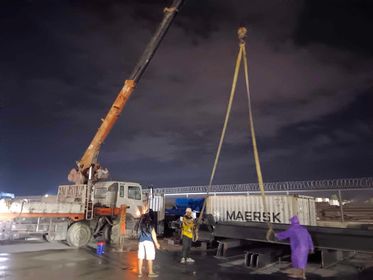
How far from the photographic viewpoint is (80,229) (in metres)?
14.6

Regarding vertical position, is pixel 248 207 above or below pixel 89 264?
above

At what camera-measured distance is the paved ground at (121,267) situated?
9.12m

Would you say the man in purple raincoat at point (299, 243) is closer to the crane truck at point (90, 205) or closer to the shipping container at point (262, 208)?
the crane truck at point (90, 205)

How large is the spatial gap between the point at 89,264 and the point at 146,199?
7351 millimetres

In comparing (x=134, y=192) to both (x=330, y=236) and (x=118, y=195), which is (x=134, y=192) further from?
(x=330, y=236)

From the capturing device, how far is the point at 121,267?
10250 millimetres

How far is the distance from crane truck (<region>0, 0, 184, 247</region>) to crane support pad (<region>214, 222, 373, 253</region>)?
3.68 meters

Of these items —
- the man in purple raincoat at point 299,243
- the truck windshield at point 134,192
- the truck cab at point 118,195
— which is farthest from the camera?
the truck windshield at point 134,192

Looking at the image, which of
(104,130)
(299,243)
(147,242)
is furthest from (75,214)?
(299,243)

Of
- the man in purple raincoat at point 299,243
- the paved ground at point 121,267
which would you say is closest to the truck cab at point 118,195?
the paved ground at point 121,267

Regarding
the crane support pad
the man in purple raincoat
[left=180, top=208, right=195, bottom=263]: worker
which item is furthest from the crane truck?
the man in purple raincoat

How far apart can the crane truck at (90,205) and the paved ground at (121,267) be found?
3.66 ft

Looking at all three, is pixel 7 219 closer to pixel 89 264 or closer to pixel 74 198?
pixel 74 198

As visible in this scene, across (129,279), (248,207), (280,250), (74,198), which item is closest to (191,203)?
(248,207)
